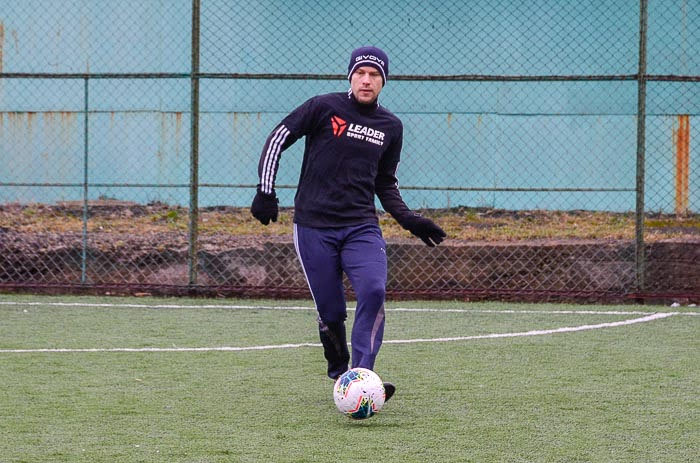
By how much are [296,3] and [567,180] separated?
3625 millimetres

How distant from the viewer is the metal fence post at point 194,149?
1160cm

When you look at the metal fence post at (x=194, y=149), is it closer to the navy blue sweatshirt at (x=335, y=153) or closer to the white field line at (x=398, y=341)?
the white field line at (x=398, y=341)

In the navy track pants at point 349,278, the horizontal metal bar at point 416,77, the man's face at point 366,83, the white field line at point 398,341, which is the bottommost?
the white field line at point 398,341

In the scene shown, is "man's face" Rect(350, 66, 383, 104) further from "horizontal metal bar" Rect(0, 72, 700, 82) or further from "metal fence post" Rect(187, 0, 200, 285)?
"metal fence post" Rect(187, 0, 200, 285)

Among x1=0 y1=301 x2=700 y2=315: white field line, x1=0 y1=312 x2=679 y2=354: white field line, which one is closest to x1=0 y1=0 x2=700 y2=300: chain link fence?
x1=0 y1=301 x2=700 y2=315: white field line

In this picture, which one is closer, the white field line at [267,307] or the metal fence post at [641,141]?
the white field line at [267,307]

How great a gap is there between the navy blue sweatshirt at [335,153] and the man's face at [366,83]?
0.06 metres

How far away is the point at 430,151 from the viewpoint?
510 inches

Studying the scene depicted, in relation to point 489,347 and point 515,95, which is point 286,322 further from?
point 515,95

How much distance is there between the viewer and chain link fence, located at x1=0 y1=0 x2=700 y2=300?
12.6 m

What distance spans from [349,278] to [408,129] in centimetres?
705

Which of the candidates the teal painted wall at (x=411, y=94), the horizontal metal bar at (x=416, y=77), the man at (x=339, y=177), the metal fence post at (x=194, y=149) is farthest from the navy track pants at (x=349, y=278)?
the teal painted wall at (x=411, y=94)

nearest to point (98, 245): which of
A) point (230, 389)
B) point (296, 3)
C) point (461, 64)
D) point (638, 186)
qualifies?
point (296, 3)

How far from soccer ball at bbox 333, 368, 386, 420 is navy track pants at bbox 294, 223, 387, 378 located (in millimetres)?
252
